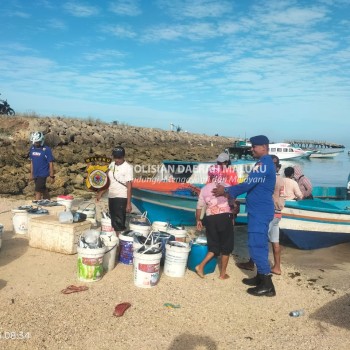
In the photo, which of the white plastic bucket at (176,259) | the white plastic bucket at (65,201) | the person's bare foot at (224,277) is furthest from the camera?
the white plastic bucket at (65,201)

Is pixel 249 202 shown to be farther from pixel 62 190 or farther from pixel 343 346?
pixel 62 190

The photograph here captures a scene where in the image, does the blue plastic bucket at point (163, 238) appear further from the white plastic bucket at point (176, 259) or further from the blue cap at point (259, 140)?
the blue cap at point (259, 140)

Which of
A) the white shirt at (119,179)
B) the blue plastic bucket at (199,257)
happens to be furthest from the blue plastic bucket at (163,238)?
the white shirt at (119,179)

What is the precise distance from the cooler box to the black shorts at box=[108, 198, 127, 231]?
517mm

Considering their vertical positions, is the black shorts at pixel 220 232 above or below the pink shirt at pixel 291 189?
below

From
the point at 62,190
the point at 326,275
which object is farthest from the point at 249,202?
the point at 62,190

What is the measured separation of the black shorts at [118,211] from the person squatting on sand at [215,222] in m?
1.61

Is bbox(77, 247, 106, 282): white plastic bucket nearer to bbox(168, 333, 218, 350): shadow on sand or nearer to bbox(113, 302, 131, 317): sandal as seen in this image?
bbox(113, 302, 131, 317): sandal

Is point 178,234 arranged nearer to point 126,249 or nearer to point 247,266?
point 126,249

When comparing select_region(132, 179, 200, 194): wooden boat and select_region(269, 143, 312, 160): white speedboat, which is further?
select_region(269, 143, 312, 160): white speedboat

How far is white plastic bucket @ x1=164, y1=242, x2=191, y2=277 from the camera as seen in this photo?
18.7 feet

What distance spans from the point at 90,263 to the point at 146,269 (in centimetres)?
85

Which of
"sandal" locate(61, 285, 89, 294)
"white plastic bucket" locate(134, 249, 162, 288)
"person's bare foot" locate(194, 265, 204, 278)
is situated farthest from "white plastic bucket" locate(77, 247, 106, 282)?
"person's bare foot" locate(194, 265, 204, 278)

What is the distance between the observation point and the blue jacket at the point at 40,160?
8.65 metres
